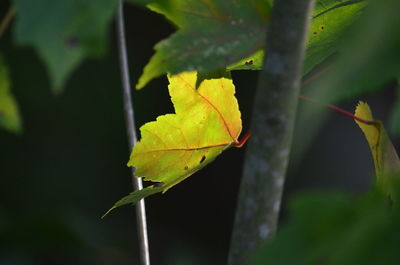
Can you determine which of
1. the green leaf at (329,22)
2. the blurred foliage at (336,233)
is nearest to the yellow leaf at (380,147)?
the green leaf at (329,22)

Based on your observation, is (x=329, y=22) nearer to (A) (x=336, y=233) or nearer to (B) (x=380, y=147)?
(B) (x=380, y=147)

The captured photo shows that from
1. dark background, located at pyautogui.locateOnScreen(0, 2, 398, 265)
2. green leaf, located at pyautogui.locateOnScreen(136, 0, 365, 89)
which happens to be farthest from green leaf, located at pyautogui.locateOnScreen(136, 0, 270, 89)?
dark background, located at pyautogui.locateOnScreen(0, 2, 398, 265)

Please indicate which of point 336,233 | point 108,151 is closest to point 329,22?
point 336,233

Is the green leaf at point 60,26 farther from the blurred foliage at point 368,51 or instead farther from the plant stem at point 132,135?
the plant stem at point 132,135

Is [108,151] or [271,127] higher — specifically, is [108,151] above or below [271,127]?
below

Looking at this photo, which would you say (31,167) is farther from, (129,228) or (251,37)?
(251,37)

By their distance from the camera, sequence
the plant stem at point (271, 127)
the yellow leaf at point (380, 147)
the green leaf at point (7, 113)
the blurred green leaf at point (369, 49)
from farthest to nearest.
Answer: the green leaf at point (7, 113), the yellow leaf at point (380, 147), the plant stem at point (271, 127), the blurred green leaf at point (369, 49)
